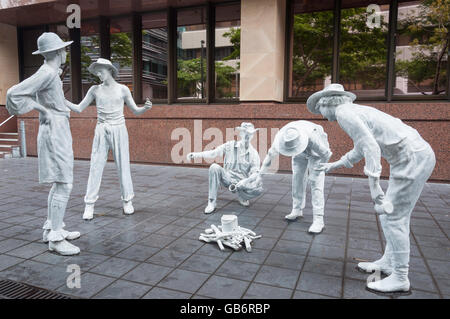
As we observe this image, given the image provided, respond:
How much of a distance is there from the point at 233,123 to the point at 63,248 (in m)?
6.63

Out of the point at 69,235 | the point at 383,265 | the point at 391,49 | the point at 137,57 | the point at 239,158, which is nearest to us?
the point at 383,265

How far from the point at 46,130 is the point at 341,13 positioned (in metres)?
8.64

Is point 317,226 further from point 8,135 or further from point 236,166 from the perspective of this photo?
point 8,135

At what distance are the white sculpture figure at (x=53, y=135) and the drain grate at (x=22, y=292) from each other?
759mm

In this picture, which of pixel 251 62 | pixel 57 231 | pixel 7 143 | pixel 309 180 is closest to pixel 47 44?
pixel 57 231

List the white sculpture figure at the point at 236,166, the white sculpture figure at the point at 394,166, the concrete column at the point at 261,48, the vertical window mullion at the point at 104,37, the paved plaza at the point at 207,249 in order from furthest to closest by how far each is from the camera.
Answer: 1. the vertical window mullion at the point at 104,37
2. the concrete column at the point at 261,48
3. the white sculpture figure at the point at 236,166
4. the paved plaza at the point at 207,249
5. the white sculpture figure at the point at 394,166

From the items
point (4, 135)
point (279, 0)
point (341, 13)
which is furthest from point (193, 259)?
point (4, 135)

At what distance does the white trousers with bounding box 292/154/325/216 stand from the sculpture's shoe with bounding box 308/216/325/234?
0.07 m

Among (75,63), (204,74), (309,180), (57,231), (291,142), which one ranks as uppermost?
(75,63)

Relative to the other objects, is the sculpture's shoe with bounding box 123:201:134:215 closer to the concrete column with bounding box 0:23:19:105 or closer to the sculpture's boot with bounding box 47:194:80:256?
A: the sculpture's boot with bounding box 47:194:80:256

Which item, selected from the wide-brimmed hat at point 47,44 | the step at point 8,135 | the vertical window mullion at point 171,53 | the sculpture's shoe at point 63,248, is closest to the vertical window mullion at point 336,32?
the vertical window mullion at point 171,53

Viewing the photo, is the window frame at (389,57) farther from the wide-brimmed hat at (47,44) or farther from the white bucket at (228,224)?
the wide-brimmed hat at (47,44)

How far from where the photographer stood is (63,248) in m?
4.13

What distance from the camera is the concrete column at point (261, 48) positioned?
31.0 ft
